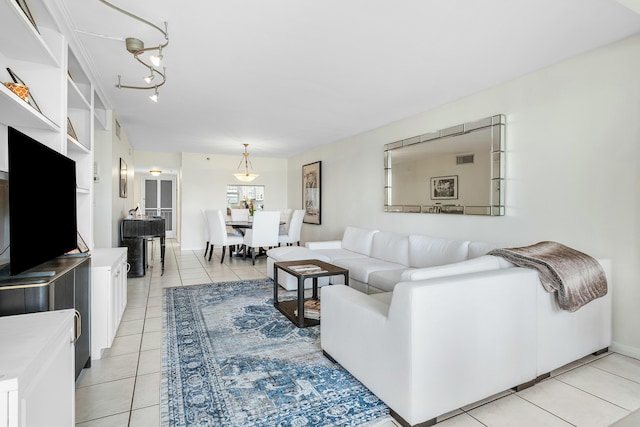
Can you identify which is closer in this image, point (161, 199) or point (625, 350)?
point (625, 350)

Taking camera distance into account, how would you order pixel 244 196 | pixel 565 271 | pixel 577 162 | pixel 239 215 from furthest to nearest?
pixel 244 196, pixel 239 215, pixel 577 162, pixel 565 271

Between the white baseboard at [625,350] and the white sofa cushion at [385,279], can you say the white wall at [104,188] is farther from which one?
the white baseboard at [625,350]

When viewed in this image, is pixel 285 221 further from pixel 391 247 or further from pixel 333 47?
pixel 333 47

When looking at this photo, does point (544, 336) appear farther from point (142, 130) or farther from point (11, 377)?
point (142, 130)

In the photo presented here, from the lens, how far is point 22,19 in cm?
157

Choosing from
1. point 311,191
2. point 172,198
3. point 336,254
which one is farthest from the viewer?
point 172,198

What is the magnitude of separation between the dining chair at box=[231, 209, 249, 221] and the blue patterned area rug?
4993 mm

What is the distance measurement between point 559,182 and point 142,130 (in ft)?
19.3

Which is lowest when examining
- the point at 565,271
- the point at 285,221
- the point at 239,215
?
the point at 565,271

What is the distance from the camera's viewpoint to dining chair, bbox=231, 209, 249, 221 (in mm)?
8328

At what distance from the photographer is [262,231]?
613 centimetres

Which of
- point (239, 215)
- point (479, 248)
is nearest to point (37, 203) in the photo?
point (479, 248)

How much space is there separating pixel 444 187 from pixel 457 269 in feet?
7.50

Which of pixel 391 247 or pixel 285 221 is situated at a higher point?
pixel 285 221
